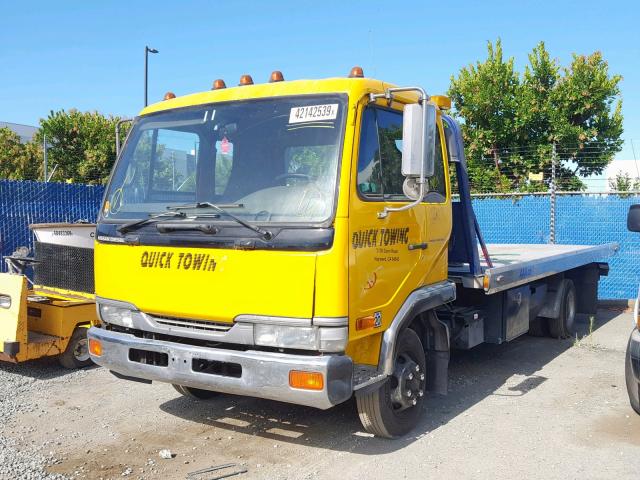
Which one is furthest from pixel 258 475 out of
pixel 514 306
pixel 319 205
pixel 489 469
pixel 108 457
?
pixel 514 306

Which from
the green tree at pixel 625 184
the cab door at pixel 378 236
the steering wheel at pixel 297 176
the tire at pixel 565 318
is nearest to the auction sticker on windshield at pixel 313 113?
the cab door at pixel 378 236

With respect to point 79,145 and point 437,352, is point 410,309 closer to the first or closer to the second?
point 437,352

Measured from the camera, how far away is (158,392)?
5.87m

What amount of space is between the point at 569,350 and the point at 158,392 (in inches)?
196

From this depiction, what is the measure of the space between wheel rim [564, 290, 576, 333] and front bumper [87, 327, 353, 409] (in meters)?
5.50


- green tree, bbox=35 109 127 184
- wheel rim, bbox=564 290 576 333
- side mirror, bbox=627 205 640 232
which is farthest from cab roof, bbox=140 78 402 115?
green tree, bbox=35 109 127 184

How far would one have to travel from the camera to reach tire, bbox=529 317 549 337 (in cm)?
831

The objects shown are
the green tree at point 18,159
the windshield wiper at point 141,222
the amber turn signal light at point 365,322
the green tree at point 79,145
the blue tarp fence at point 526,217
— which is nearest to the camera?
the amber turn signal light at point 365,322

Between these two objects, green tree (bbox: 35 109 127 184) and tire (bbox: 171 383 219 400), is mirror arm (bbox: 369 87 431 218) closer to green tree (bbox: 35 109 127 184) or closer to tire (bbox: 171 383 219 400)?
tire (bbox: 171 383 219 400)

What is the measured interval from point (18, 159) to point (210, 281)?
24056 millimetres

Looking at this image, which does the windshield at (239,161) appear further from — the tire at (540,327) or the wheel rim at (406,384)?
the tire at (540,327)

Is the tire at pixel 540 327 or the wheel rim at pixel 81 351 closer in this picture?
the wheel rim at pixel 81 351

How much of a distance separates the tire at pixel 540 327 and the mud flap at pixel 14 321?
6.12 metres

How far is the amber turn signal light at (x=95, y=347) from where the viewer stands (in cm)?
443
